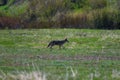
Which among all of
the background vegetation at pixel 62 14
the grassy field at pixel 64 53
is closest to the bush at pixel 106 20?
the background vegetation at pixel 62 14

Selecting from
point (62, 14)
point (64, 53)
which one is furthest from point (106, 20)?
point (64, 53)

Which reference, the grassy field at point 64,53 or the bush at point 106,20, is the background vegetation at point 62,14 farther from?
the grassy field at point 64,53

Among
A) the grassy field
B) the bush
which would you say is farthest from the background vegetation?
the grassy field

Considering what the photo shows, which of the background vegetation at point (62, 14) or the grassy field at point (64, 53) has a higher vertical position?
the grassy field at point (64, 53)

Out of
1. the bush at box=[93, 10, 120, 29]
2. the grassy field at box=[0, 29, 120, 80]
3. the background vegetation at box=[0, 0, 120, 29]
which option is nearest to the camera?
the grassy field at box=[0, 29, 120, 80]

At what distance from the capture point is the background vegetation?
85.3m

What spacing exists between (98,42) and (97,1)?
67407 mm

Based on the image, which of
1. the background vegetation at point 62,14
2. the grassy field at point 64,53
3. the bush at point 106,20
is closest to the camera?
the grassy field at point 64,53

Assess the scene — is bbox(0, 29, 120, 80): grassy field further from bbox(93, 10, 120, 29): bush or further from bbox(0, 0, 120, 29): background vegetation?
bbox(0, 0, 120, 29): background vegetation

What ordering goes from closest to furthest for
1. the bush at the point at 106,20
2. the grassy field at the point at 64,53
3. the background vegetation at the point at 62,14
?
1. the grassy field at the point at 64,53
2. the bush at the point at 106,20
3. the background vegetation at the point at 62,14

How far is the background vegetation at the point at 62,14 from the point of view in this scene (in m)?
85.3

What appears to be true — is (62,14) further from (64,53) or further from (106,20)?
(64,53)

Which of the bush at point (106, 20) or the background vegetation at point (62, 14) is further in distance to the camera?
the background vegetation at point (62, 14)

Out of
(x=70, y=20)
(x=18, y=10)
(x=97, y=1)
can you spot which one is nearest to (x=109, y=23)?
(x=70, y=20)
